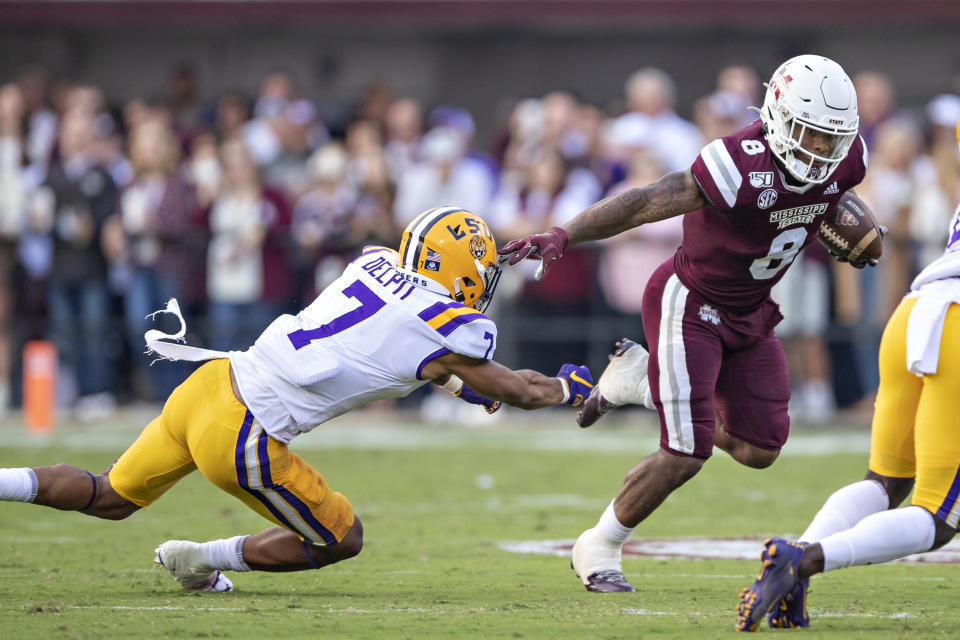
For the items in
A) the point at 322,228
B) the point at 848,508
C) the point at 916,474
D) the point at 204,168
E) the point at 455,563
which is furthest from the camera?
the point at 204,168

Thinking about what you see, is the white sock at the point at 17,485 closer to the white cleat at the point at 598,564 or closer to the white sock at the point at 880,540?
the white cleat at the point at 598,564

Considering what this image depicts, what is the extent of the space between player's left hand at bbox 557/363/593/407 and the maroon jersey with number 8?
0.60 meters

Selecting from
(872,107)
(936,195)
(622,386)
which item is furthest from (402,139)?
(622,386)

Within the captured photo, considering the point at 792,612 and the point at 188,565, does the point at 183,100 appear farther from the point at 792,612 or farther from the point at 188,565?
the point at 792,612

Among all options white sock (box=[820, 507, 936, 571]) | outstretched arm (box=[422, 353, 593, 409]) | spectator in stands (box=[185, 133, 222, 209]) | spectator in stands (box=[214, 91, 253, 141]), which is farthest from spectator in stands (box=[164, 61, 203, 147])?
white sock (box=[820, 507, 936, 571])

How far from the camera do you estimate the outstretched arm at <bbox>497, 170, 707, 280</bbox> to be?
5.09 meters

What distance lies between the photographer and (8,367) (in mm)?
11992

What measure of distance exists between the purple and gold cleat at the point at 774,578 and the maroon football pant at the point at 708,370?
3.52ft

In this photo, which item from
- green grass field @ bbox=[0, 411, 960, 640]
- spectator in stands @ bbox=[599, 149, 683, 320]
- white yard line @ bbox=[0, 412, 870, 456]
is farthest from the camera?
spectator in stands @ bbox=[599, 149, 683, 320]

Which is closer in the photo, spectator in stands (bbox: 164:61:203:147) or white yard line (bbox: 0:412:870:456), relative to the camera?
white yard line (bbox: 0:412:870:456)

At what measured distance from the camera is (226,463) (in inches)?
197

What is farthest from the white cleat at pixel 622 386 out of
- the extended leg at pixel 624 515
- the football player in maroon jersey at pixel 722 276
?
the extended leg at pixel 624 515

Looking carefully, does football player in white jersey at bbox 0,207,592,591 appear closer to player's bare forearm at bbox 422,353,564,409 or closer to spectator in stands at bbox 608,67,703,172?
player's bare forearm at bbox 422,353,564,409

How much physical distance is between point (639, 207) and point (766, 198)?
0.45m
